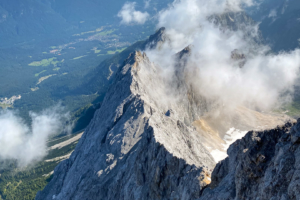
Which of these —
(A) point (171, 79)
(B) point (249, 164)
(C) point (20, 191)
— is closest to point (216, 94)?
(A) point (171, 79)

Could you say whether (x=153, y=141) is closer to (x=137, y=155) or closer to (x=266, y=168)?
(x=137, y=155)

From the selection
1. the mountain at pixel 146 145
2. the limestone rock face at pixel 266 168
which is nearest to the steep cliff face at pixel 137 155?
the mountain at pixel 146 145

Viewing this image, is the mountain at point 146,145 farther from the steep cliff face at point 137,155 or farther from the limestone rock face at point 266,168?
the limestone rock face at point 266,168

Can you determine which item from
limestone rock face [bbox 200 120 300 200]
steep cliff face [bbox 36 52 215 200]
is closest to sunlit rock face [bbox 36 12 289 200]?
steep cliff face [bbox 36 52 215 200]

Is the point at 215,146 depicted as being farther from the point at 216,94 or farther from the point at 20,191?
the point at 20,191

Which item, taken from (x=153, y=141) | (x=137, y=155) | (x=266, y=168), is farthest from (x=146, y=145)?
(x=266, y=168)
